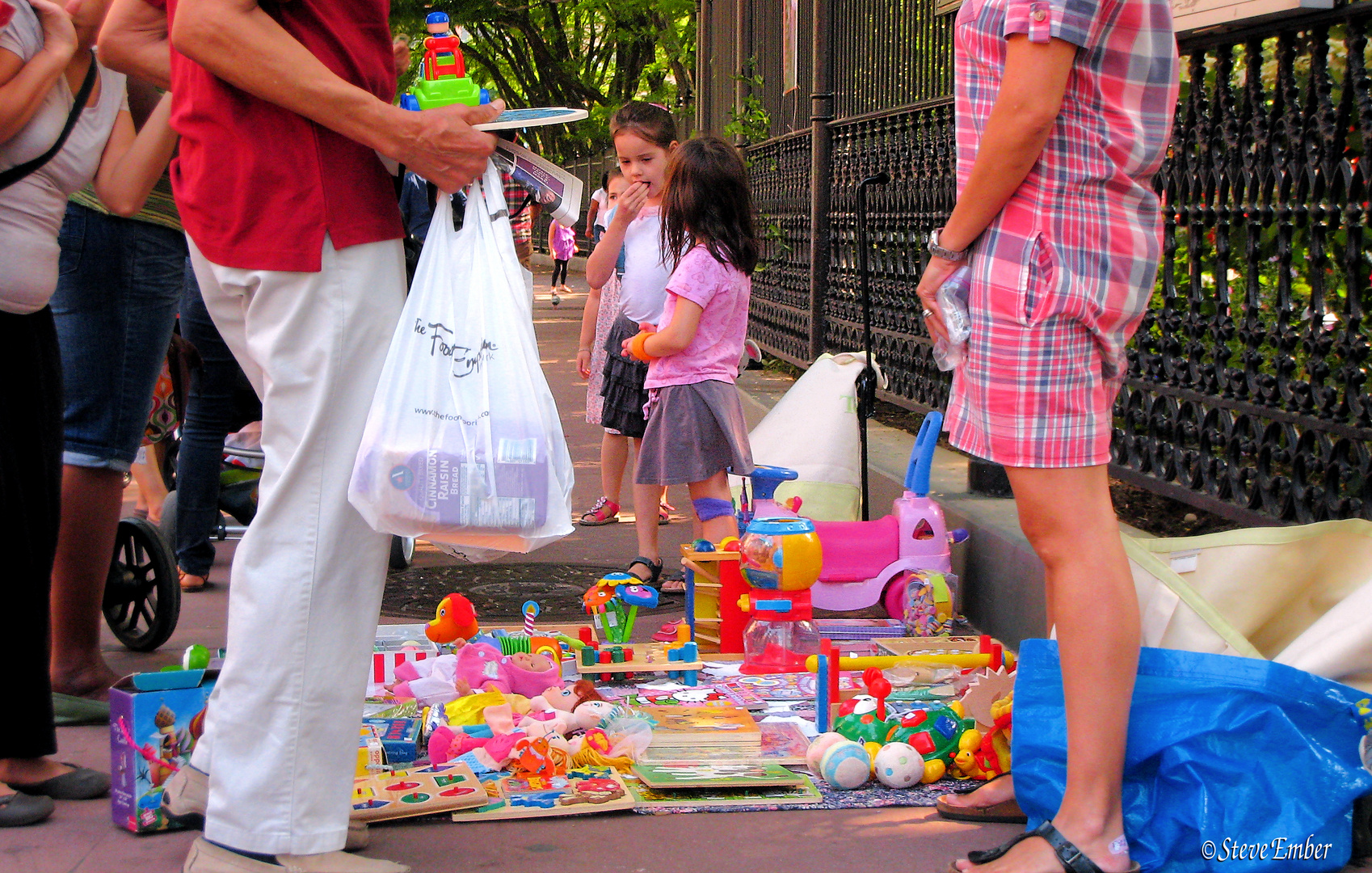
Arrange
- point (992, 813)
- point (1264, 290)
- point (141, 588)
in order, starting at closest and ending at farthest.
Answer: point (992, 813) < point (141, 588) < point (1264, 290)

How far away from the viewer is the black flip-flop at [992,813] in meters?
3.02

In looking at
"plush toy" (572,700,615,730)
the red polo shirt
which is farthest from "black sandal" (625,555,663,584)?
the red polo shirt

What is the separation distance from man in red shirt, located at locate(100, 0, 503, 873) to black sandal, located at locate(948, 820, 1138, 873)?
47.9 inches

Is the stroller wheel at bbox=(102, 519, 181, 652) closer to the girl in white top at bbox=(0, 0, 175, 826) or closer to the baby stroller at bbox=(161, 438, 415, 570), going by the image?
the baby stroller at bbox=(161, 438, 415, 570)

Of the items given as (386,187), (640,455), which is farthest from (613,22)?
(386,187)

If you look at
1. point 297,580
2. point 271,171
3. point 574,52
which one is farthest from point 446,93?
point 574,52

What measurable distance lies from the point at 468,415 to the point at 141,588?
2436mm

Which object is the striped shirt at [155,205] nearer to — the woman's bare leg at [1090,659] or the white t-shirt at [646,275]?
the white t-shirt at [646,275]

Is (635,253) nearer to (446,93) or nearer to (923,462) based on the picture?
(923,462)

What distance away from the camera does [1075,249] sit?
2627 mm

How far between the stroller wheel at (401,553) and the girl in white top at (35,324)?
7.79ft

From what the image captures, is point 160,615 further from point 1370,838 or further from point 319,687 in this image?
point 1370,838

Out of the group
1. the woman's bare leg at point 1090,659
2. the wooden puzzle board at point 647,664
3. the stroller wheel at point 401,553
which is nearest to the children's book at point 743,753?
the wooden puzzle board at point 647,664

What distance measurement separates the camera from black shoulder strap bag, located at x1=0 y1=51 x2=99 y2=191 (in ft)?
9.86
